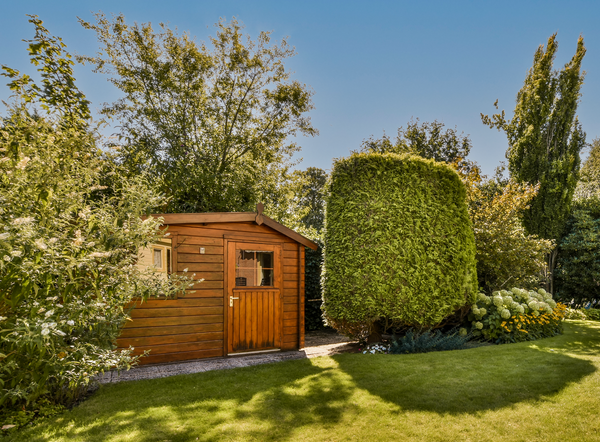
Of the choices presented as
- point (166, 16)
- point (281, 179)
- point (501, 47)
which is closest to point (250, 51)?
point (166, 16)

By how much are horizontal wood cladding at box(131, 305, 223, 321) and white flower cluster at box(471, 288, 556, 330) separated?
512cm

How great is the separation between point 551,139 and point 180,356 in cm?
1383

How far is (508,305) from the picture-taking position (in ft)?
23.8

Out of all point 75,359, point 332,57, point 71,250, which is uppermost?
point 332,57

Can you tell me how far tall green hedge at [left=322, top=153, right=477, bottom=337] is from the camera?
641cm

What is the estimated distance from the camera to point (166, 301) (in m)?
5.75

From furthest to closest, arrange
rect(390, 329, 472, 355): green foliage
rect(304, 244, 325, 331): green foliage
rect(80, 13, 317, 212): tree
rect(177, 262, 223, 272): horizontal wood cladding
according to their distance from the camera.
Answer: rect(80, 13, 317, 212): tree < rect(304, 244, 325, 331): green foliage < rect(390, 329, 472, 355): green foliage < rect(177, 262, 223, 272): horizontal wood cladding

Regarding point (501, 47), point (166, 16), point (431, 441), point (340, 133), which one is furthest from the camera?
point (340, 133)

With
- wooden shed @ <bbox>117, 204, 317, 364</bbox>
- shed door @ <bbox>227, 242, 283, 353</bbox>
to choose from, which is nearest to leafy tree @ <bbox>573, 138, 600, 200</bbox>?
wooden shed @ <bbox>117, 204, 317, 364</bbox>

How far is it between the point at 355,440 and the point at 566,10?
9.04 metres

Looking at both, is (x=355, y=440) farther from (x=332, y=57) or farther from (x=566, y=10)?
(x=332, y=57)

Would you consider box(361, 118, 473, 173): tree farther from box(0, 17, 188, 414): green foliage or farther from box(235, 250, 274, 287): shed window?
box(0, 17, 188, 414): green foliage

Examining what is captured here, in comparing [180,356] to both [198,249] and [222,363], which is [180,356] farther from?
[198,249]

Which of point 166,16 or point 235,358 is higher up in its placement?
point 166,16
